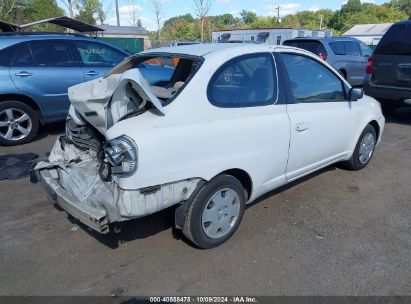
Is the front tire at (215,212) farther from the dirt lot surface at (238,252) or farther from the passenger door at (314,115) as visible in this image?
the passenger door at (314,115)

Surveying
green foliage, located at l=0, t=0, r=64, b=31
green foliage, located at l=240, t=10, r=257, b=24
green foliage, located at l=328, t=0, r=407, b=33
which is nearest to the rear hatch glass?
Result: green foliage, located at l=0, t=0, r=64, b=31

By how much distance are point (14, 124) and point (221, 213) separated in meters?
4.53

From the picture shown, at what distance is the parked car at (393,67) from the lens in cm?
739

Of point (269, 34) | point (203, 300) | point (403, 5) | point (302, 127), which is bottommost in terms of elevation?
point (203, 300)

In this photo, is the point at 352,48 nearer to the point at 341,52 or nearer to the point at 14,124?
the point at 341,52

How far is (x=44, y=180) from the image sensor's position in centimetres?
341

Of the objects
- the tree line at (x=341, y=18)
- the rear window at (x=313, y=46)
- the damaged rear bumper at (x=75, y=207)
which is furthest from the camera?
the tree line at (x=341, y=18)

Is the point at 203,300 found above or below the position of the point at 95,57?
below

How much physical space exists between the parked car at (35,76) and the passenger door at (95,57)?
0.02 metres

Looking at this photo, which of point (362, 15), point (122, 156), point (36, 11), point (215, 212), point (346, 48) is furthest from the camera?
point (362, 15)

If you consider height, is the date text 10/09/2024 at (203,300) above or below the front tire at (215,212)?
below

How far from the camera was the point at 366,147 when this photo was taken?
510cm

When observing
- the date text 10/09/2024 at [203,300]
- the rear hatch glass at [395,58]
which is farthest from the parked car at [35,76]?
the rear hatch glass at [395,58]

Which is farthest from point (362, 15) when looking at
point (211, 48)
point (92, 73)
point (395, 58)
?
point (211, 48)
